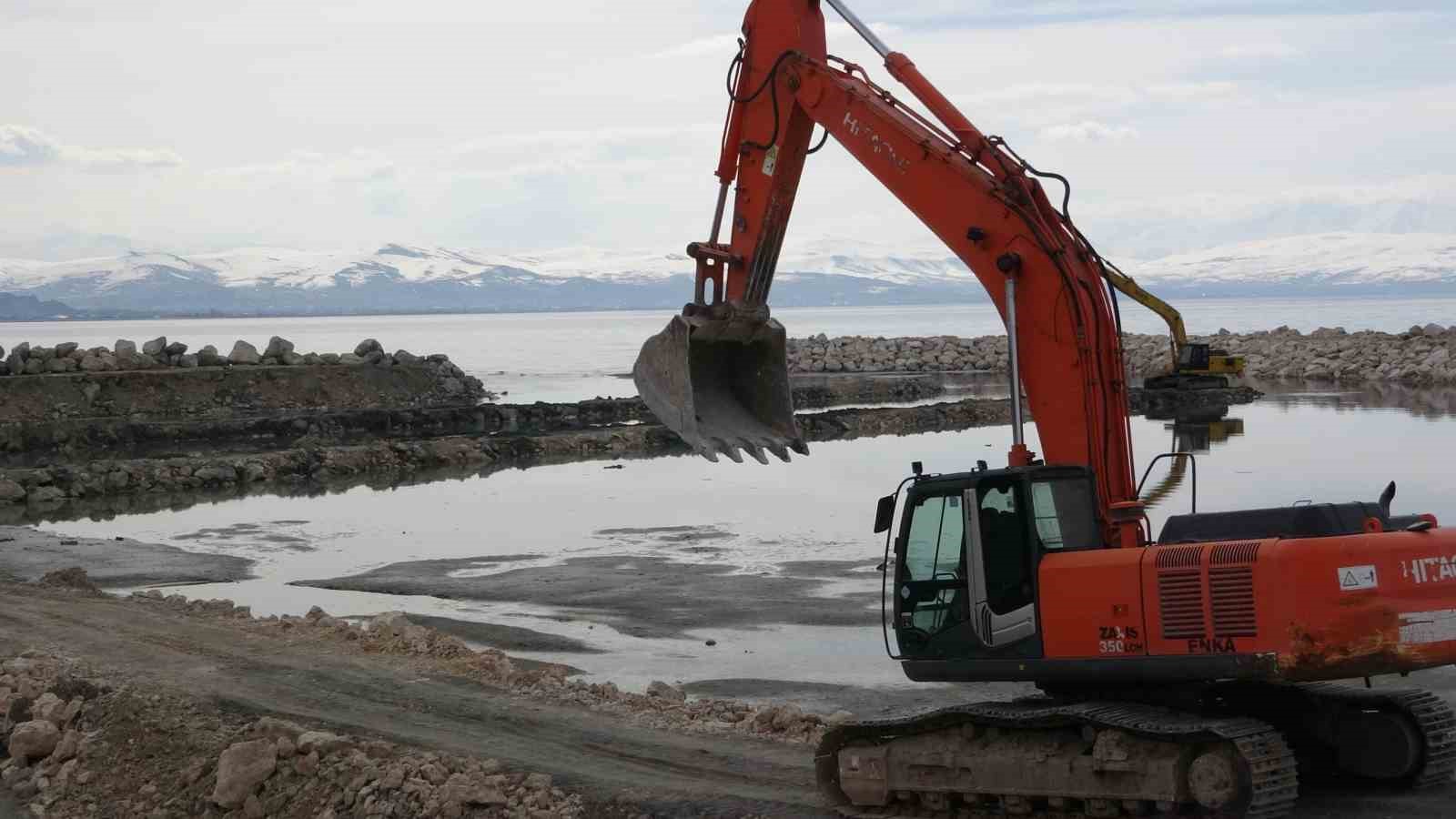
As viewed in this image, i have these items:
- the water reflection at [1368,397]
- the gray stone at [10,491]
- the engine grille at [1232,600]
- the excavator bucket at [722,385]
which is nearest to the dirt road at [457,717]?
the engine grille at [1232,600]

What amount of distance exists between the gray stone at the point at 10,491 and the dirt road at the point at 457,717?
1533cm

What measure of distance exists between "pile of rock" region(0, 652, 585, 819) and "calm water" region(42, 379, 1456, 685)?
403cm

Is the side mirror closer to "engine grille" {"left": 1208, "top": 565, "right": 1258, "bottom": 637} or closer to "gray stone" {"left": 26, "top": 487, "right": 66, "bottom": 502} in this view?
"engine grille" {"left": 1208, "top": 565, "right": 1258, "bottom": 637}

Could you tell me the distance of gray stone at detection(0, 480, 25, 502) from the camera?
104 feet

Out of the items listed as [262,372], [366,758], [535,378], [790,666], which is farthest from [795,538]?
[535,378]

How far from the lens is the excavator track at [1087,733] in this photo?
911cm

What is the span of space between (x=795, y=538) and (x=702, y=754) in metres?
12.8

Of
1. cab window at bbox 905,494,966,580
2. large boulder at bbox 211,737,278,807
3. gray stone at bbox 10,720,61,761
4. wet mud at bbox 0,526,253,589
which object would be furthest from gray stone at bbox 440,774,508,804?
wet mud at bbox 0,526,253,589

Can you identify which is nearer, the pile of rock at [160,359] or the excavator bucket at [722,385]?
the excavator bucket at [722,385]

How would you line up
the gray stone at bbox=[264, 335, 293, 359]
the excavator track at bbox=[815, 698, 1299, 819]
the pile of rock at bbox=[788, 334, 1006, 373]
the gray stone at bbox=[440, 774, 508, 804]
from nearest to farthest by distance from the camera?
the excavator track at bbox=[815, 698, 1299, 819] < the gray stone at bbox=[440, 774, 508, 804] < the gray stone at bbox=[264, 335, 293, 359] < the pile of rock at bbox=[788, 334, 1006, 373]

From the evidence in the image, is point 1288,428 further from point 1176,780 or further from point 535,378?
point 535,378

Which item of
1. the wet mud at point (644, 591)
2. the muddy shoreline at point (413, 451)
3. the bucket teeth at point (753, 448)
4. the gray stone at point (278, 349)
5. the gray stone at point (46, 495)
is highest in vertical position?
the gray stone at point (278, 349)

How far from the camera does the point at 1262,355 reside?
230ft

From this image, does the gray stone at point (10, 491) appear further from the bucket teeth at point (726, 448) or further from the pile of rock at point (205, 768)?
the bucket teeth at point (726, 448)
